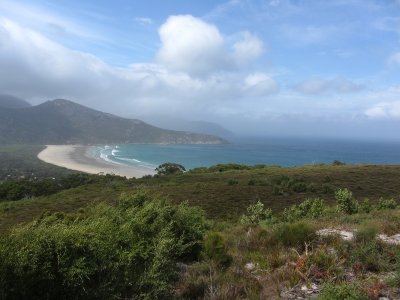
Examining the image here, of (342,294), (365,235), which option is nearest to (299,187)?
(365,235)

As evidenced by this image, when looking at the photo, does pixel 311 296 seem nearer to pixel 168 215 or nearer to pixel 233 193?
pixel 168 215

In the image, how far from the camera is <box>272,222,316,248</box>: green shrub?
9117mm

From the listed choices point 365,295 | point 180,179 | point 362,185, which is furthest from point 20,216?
point 362,185

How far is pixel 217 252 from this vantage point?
8.55m

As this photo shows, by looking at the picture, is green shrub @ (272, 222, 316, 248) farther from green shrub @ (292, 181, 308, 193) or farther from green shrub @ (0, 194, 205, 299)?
green shrub @ (292, 181, 308, 193)

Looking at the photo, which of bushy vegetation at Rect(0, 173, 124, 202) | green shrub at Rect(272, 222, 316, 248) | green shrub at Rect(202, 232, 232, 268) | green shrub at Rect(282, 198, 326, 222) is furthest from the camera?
bushy vegetation at Rect(0, 173, 124, 202)

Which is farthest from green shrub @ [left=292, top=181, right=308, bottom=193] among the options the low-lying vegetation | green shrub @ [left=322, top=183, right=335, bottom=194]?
the low-lying vegetation

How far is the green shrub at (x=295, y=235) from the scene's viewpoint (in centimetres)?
912

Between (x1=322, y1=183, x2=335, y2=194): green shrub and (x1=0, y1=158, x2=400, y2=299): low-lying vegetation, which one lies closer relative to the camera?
(x1=0, y1=158, x2=400, y2=299): low-lying vegetation

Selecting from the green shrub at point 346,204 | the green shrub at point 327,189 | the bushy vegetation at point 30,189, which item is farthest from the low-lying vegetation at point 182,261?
the bushy vegetation at point 30,189

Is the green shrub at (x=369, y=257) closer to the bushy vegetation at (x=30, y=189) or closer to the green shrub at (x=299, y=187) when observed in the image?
the green shrub at (x=299, y=187)

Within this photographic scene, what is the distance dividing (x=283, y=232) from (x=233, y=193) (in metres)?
25.7

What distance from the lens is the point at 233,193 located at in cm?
Answer: 3516

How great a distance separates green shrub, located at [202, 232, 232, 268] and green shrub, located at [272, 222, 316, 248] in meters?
1.59
